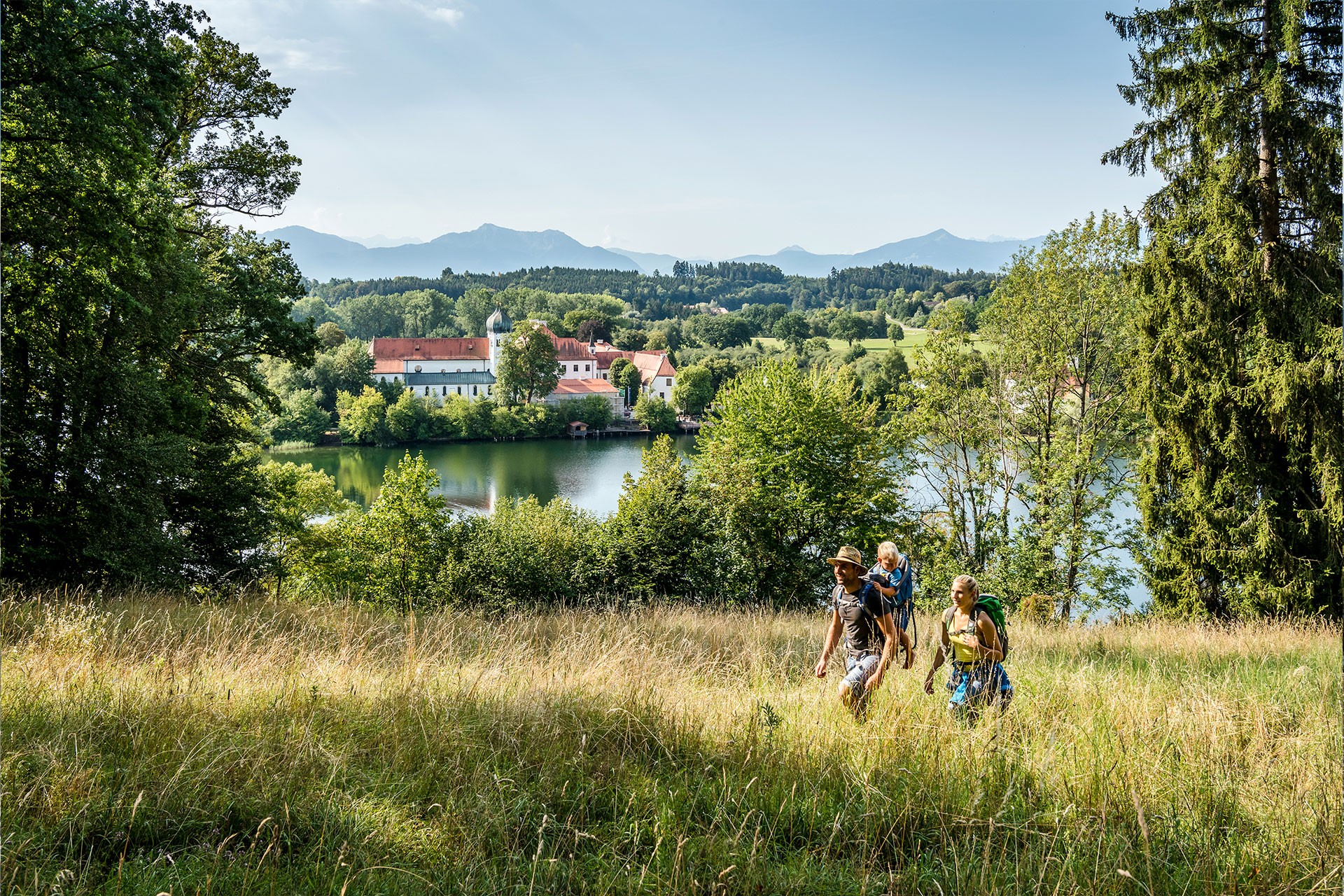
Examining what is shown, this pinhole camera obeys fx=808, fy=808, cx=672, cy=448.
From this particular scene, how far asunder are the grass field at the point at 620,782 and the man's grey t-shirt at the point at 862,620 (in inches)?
12.5

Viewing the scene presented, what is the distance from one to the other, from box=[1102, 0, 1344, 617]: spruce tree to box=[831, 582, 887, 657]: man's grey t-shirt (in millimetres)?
8758

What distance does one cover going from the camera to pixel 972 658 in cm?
422

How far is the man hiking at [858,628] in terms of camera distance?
4500 millimetres

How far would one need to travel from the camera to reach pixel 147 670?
4.29 m

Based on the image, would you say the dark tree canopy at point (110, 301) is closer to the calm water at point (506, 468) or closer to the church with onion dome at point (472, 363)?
the calm water at point (506, 468)

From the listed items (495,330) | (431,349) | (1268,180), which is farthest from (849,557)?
(431,349)

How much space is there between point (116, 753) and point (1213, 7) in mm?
14023

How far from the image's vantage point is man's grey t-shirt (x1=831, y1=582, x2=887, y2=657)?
15.2 ft

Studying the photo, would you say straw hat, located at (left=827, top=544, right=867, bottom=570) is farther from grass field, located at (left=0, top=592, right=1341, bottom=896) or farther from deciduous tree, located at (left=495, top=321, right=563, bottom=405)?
deciduous tree, located at (left=495, top=321, right=563, bottom=405)

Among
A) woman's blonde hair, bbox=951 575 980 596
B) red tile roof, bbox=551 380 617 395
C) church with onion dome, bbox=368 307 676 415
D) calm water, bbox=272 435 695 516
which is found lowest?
calm water, bbox=272 435 695 516

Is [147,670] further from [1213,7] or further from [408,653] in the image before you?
Answer: [1213,7]

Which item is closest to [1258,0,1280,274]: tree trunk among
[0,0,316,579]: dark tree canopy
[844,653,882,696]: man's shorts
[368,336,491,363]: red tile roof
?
[844,653,882,696]: man's shorts

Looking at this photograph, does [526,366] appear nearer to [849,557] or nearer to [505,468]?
[505,468]

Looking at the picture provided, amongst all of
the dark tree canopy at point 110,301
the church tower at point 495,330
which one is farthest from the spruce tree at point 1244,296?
the church tower at point 495,330
